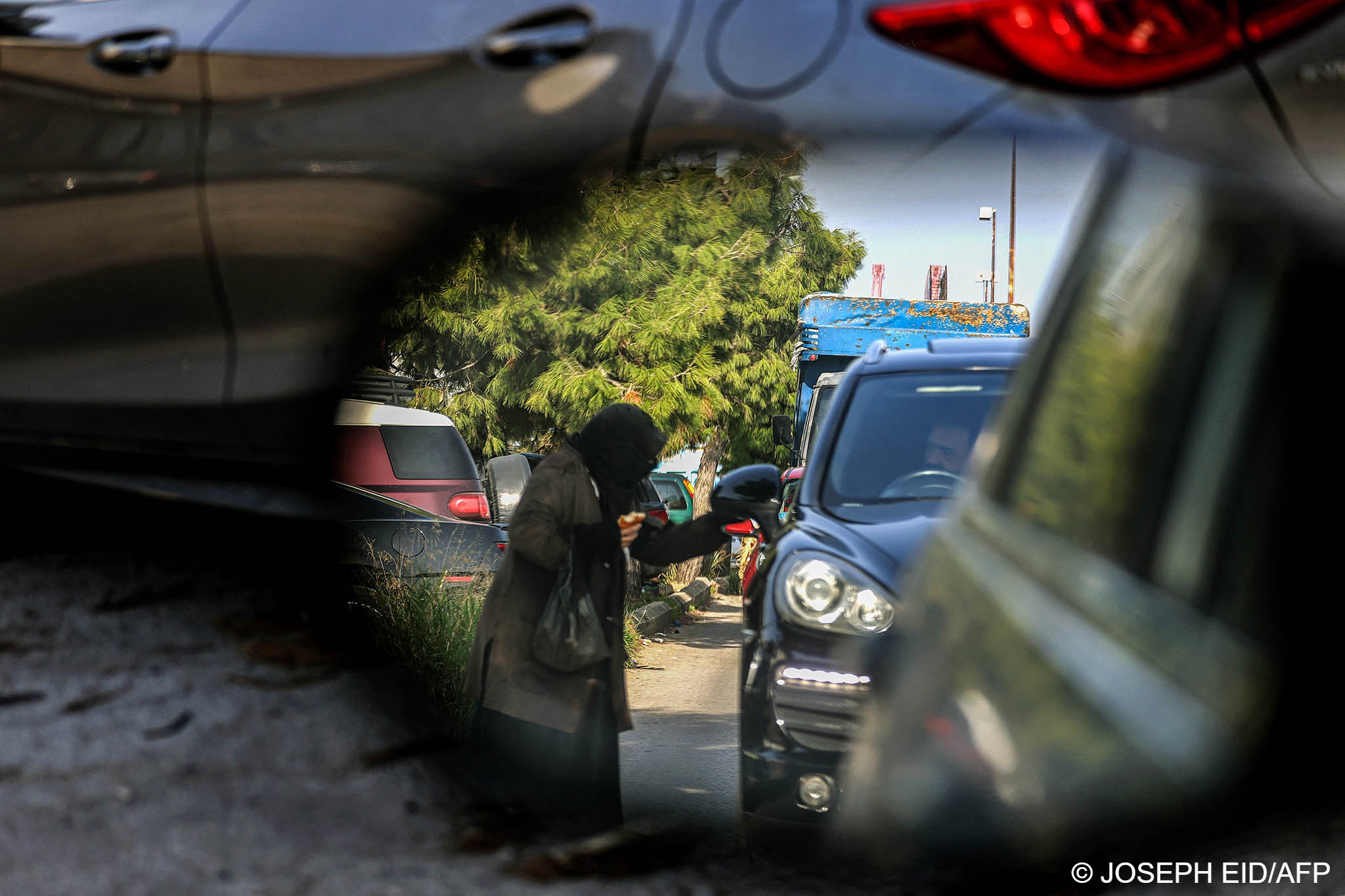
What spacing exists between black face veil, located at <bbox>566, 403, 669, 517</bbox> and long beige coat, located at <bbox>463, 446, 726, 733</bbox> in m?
0.02

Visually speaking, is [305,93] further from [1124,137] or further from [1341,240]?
[1341,240]

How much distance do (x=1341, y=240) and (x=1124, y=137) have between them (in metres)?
0.22

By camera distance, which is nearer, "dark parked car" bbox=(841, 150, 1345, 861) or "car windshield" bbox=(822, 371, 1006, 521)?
"dark parked car" bbox=(841, 150, 1345, 861)

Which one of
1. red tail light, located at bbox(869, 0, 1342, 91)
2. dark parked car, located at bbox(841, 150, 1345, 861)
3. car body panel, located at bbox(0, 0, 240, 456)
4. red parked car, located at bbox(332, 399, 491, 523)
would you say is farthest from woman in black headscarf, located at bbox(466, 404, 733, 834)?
car body panel, located at bbox(0, 0, 240, 456)

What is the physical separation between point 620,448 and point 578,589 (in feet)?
0.62

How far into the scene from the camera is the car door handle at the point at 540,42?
157 centimetres

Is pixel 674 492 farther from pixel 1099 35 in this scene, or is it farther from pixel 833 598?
pixel 1099 35

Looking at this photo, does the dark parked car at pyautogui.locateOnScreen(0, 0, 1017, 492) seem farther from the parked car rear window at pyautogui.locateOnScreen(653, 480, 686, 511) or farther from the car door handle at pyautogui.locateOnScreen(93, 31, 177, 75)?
the parked car rear window at pyautogui.locateOnScreen(653, 480, 686, 511)

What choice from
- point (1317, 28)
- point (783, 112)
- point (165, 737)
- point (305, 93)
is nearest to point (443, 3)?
point (305, 93)

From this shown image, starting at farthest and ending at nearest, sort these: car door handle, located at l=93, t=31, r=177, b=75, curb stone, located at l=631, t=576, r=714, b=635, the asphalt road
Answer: car door handle, located at l=93, t=31, r=177, b=75 → curb stone, located at l=631, t=576, r=714, b=635 → the asphalt road

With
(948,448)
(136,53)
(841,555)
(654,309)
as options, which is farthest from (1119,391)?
(136,53)

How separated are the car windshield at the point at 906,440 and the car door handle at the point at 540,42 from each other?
1.94 ft

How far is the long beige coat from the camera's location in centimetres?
152

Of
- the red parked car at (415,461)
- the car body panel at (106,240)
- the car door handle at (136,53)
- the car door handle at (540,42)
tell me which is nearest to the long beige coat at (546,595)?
the red parked car at (415,461)
